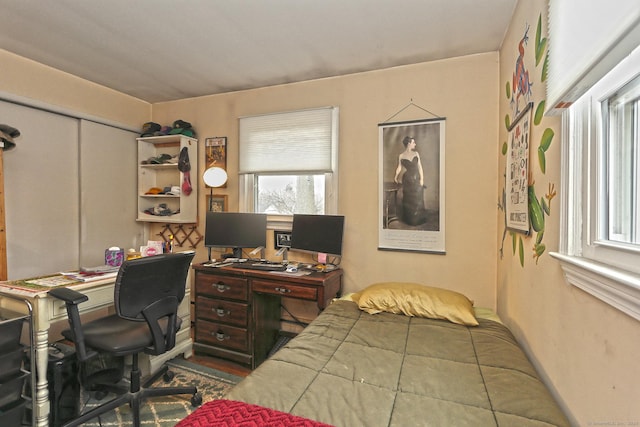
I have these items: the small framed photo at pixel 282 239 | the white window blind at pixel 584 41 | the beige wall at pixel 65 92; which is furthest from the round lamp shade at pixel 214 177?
the white window blind at pixel 584 41

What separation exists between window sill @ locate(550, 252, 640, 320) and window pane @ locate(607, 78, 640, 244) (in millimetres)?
123

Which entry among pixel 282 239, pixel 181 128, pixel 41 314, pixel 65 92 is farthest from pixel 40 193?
pixel 282 239

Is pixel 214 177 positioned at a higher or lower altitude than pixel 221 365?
higher

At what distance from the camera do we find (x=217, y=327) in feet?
8.58

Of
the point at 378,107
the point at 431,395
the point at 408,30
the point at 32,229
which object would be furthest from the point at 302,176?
the point at 32,229

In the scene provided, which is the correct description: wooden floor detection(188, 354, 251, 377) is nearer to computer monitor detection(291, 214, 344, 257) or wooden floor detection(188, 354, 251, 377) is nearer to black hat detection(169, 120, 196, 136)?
computer monitor detection(291, 214, 344, 257)

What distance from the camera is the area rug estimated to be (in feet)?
6.06

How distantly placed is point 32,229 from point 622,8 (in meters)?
3.85

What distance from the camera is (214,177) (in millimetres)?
3104

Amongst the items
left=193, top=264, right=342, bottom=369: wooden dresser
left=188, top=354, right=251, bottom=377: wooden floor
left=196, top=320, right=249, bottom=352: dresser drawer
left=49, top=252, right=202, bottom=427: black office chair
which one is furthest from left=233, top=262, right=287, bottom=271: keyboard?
left=188, top=354, right=251, bottom=377: wooden floor

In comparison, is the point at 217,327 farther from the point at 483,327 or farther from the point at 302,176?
the point at 483,327

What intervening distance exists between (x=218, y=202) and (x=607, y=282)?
3136 millimetres

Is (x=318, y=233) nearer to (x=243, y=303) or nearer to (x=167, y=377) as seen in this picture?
(x=243, y=303)

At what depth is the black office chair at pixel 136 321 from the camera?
164 cm
